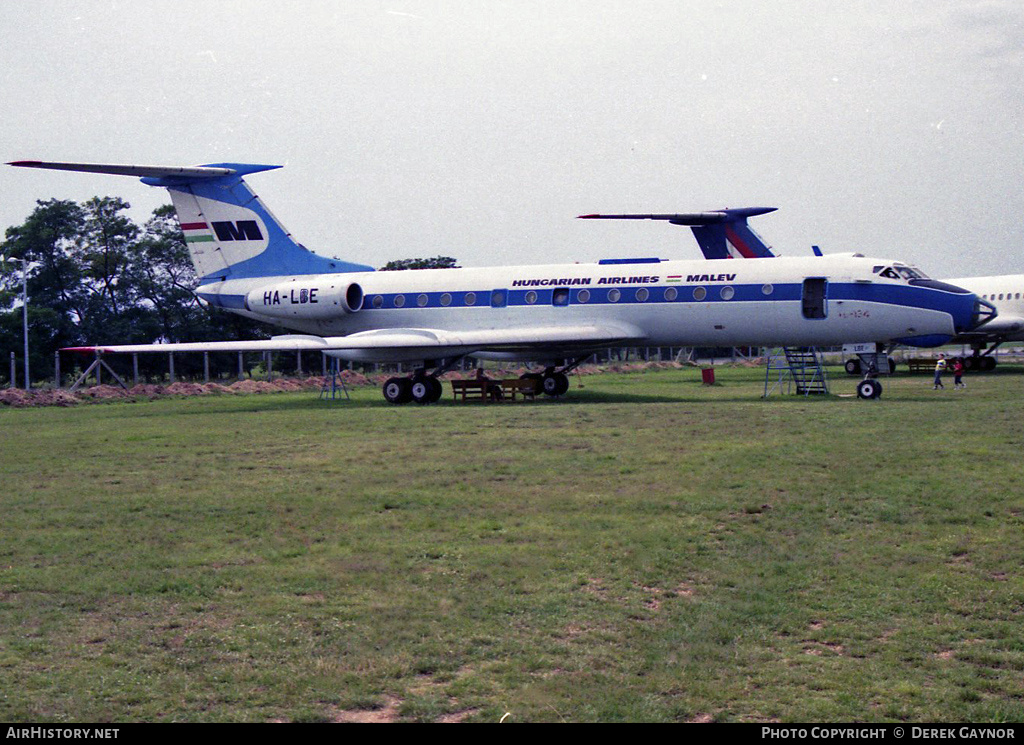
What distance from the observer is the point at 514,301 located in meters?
27.2

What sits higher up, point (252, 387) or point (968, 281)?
point (968, 281)

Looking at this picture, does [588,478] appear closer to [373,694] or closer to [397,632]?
[397,632]

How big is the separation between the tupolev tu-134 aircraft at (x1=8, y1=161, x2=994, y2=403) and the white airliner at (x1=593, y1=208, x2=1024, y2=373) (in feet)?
37.8

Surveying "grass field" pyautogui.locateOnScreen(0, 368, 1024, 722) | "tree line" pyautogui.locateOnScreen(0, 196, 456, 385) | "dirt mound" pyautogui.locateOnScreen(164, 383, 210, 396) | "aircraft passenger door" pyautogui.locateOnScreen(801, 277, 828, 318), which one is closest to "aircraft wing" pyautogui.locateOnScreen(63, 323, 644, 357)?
"aircraft passenger door" pyautogui.locateOnScreen(801, 277, 828, 318)

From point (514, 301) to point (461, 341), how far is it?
2.15 m

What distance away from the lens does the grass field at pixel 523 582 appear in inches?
220

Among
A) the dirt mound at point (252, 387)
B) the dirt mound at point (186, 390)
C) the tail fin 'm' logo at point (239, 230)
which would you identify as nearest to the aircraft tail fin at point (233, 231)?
the tail fin 'm' logo at point (239, 230)

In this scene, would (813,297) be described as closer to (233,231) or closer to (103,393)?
(233,231)

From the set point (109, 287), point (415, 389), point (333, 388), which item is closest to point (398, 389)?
point (415, 389)

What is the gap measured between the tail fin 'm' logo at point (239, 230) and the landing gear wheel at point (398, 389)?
661cm

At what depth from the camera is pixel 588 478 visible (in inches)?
478
